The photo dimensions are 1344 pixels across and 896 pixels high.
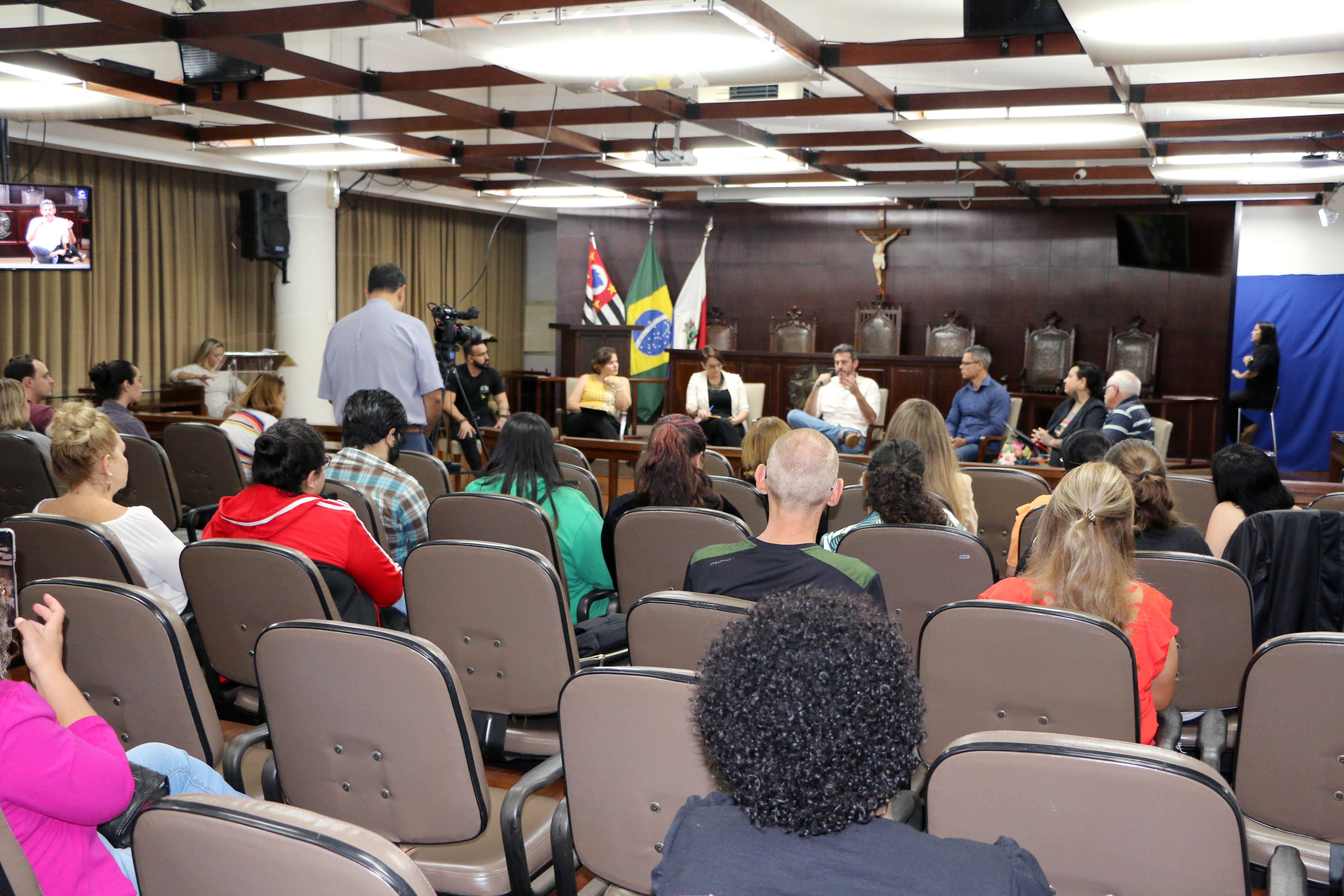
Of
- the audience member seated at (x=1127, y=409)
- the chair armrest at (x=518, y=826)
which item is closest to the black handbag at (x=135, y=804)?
the chair armrest at (x=518, y=826)

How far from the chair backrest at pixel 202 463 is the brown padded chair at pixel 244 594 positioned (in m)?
2.70

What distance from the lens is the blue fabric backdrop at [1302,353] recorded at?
11.4 meters

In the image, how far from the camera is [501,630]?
8.32 ft

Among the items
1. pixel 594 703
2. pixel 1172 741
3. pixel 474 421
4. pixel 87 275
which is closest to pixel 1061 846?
pixel 594 703

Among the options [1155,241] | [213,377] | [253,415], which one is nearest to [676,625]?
[253,415]

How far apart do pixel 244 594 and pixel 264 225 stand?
27.6 feet

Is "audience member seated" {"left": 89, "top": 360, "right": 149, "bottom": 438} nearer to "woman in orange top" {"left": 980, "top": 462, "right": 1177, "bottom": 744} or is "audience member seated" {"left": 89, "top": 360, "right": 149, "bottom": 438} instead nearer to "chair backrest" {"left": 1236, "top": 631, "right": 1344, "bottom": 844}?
"woman in orange top" {"left": 980, "top": 462, "right": 1177, "bottom": 744}

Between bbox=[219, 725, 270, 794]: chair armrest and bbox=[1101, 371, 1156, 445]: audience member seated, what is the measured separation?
17.5 ft

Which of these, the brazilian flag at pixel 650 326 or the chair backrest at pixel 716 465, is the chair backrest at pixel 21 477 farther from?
the brazilian flag at pixel 650 326

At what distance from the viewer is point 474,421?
7.71 m

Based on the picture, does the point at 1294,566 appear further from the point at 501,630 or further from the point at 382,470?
the point at 382,470

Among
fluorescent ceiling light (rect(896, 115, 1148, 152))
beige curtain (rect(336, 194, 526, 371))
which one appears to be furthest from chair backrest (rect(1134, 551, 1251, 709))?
beige curtain (rect(336, 194, 526, 371))

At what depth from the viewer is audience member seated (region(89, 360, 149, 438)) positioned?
18.2 ft

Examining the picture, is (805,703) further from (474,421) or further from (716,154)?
(716,154)
